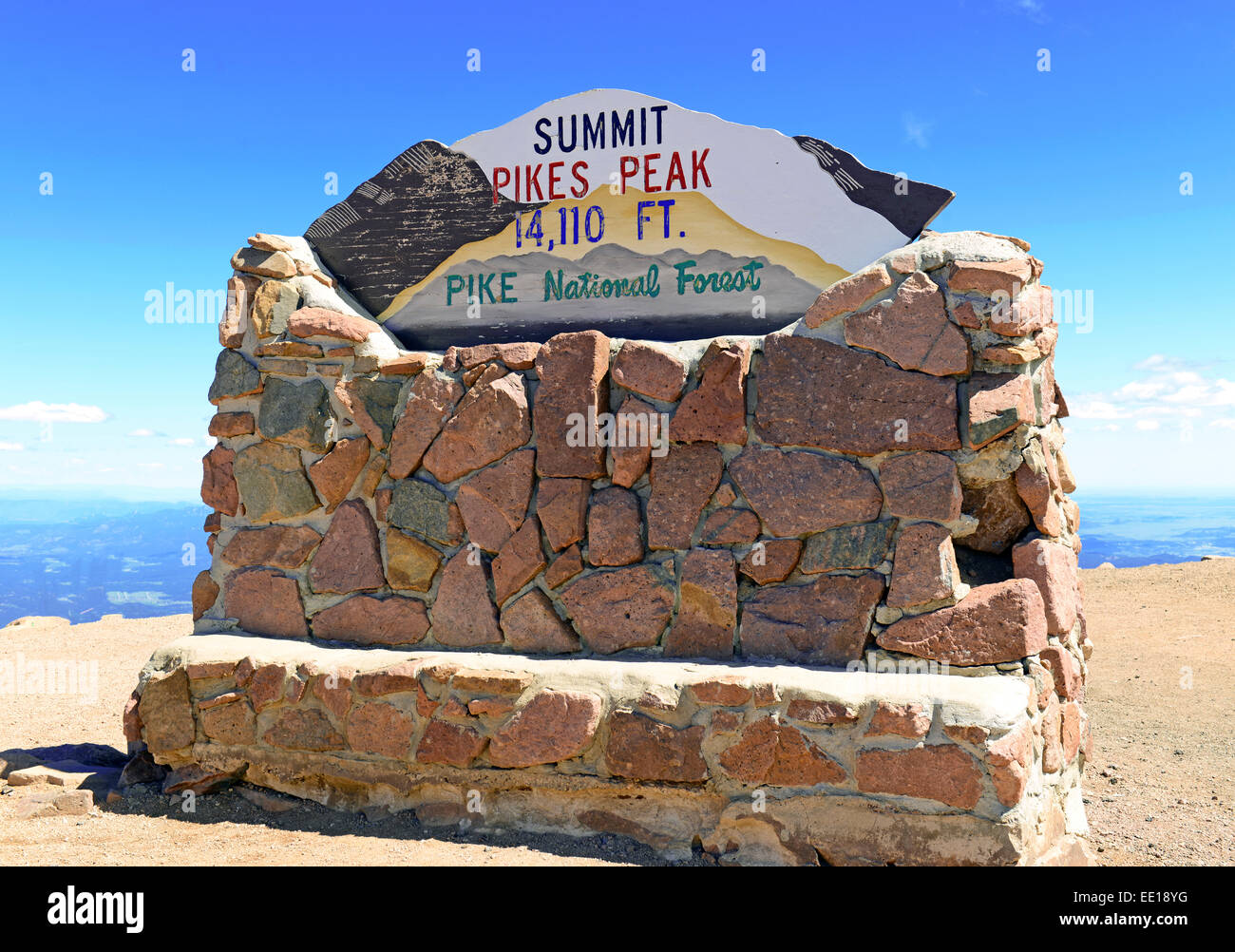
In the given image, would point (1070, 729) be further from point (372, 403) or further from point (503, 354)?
point (372, 403)

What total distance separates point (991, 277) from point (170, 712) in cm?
407

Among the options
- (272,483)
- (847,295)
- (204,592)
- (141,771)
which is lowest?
(141,771)

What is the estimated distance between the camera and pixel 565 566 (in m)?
4.05

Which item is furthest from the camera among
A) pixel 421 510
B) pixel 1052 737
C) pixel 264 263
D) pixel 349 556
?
pixel 264 263

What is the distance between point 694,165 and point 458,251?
1.23m

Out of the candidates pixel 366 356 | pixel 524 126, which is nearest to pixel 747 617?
pixel 366 356

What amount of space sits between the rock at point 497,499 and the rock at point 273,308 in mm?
1332

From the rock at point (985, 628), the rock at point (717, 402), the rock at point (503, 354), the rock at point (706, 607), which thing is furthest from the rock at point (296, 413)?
the rock at point (985, 628)

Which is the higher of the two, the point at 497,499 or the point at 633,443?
the point at 633,443

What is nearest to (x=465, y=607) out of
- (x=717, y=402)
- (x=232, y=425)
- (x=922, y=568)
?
(x=717, y=402)

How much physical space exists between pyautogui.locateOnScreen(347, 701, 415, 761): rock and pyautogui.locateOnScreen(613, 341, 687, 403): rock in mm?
1742

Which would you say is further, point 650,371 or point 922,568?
point 650,371

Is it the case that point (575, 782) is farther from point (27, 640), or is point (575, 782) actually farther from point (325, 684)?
point (27, 640)

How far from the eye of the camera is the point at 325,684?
4.08m
